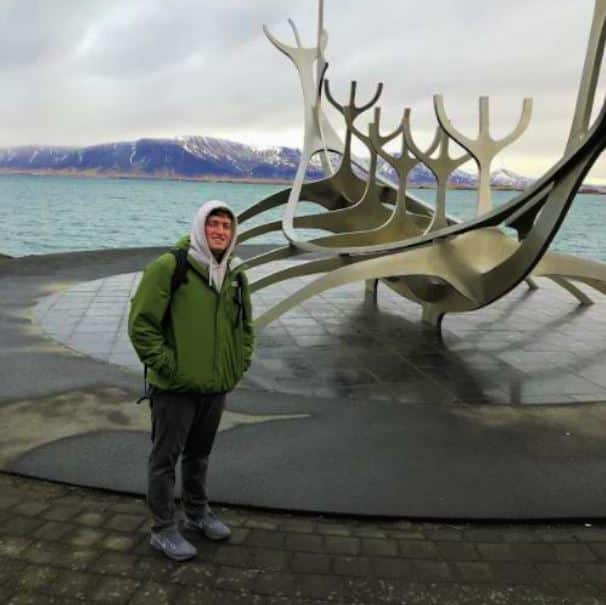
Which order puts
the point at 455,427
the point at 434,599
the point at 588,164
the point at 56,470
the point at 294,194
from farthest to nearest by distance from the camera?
the point at 294,194
the point at 588,164
the point at 455,427
the point at 56,470
the point at 434,599

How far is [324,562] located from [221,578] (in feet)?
1.85

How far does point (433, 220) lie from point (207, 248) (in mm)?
5588

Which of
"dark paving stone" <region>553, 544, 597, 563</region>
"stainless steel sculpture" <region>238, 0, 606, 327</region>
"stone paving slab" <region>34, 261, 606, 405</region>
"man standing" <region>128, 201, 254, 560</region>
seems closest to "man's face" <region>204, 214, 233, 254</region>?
"man standing" <region>128, 201, 254, 560</region>

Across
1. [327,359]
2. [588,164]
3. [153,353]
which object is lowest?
[327,359]

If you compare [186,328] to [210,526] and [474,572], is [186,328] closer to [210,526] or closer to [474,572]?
[210,526]

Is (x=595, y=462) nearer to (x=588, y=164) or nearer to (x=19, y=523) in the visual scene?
(x=588, y=164)

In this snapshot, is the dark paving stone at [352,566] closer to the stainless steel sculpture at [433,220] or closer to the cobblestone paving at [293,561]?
the cobblestone paving at [293,561]

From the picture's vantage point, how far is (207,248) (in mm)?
3436

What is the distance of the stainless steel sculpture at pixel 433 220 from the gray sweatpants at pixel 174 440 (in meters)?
4.22

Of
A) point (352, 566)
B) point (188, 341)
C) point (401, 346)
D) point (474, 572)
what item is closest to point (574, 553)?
point (474, 572)

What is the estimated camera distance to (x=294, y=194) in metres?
10.7

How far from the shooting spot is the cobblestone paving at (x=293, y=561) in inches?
132

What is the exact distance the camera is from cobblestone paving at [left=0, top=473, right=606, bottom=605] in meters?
3.36

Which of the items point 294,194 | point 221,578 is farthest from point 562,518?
point 294,194
